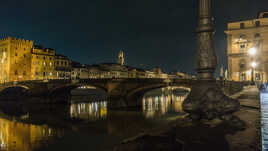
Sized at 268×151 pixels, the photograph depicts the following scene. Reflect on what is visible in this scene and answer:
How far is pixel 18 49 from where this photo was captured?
70.1 m

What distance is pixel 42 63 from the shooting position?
241 feet

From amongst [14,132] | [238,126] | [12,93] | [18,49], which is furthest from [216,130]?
[18,49]

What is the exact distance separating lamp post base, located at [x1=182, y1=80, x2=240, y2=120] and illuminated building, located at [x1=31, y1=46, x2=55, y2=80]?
7261cm

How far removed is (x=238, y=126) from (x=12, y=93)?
201ft

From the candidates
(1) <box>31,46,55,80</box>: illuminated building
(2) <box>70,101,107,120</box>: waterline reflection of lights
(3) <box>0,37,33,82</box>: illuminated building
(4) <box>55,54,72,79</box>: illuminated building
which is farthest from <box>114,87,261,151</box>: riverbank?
(3) <box>0,37,33,82</box>: illuminated building

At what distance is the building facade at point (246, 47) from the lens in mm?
45188

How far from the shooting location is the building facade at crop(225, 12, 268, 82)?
148 ft

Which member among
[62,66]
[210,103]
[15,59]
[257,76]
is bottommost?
[210,103]

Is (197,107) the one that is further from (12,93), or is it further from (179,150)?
(12,93)

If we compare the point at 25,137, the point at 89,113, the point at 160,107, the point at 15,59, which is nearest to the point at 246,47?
the point at 160,107

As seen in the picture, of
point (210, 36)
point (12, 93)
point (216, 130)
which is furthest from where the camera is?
point (12, 93)

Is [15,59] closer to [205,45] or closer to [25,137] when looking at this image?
[25,137]

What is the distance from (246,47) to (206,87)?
161 feet

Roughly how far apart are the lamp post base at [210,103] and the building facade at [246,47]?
45739 millimetres
